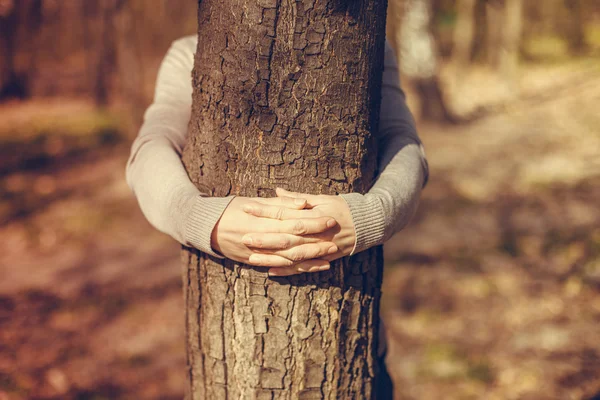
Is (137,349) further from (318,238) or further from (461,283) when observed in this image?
(318,238)

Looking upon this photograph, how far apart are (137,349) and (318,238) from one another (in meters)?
2.97

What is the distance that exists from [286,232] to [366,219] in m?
0.24

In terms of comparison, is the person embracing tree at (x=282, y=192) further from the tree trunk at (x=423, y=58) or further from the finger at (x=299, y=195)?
the tree trunk at (x=423, y=58)

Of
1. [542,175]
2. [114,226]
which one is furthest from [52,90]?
[542,175]

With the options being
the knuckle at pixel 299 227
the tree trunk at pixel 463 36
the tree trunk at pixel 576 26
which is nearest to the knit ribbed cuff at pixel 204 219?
the knuckle at pixel 299 227

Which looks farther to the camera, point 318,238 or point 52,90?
point 52,90

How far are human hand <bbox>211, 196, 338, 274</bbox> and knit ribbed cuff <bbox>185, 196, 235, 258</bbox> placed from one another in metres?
0.02

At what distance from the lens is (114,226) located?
19.1 feet

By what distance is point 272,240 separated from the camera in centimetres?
148

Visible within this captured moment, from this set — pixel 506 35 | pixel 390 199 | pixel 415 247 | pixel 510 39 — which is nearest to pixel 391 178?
pixel 390 199

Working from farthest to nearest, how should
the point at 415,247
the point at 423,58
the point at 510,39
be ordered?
1. the point at 510,39
2. the point at 423,58
3. the point at 415,247

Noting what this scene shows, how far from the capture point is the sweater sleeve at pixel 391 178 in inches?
61.8

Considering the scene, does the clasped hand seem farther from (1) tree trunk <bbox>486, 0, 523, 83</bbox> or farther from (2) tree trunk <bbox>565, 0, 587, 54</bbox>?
(2) tree trunk <bbox>565, 0, 587, 54</bbox>

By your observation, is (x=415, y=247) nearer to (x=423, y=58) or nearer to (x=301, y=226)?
(x=301, y=226)
